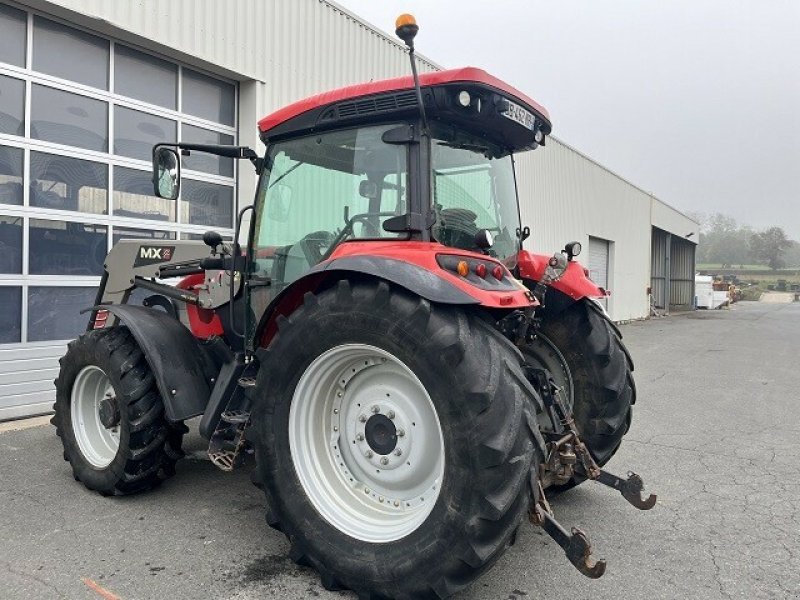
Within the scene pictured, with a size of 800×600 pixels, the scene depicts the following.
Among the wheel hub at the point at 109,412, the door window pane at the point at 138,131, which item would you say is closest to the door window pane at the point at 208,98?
the door window pane at the point at 138,131

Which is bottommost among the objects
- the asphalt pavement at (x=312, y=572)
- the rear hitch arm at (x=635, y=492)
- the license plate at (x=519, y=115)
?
the asphalt pavement at (x=312, y=572)

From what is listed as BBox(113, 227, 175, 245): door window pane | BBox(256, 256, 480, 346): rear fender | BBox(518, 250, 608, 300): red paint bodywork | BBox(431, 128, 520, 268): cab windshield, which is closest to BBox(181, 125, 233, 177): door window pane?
BBox(113, 227, 175, 245): door window pane

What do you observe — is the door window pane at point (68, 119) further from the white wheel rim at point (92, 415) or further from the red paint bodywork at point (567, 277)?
the red paint bodywork at point (567, 277)

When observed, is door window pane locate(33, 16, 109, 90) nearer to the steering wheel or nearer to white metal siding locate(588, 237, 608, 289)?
the steering wheel

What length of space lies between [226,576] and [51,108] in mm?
5768

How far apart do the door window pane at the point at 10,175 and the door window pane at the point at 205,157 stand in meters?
2.10

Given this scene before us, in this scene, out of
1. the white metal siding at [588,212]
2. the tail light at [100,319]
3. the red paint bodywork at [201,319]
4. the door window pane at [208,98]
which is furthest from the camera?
the white metal siding at [588,212]

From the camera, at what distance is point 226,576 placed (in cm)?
288

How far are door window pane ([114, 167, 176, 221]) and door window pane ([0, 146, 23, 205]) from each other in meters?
1.06

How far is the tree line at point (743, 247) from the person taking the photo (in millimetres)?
92250

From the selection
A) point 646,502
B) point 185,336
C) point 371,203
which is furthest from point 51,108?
point 646,502

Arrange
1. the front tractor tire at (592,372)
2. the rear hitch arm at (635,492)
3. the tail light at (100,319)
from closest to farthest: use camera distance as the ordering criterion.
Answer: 1. the rear hitch arm at (635,492)
2. the front tractor tire at (592,372)
3. the tail light at (100,319)

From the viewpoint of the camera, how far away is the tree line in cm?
9225

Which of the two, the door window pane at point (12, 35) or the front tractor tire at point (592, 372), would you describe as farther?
the door window pane at point (12, 35)
